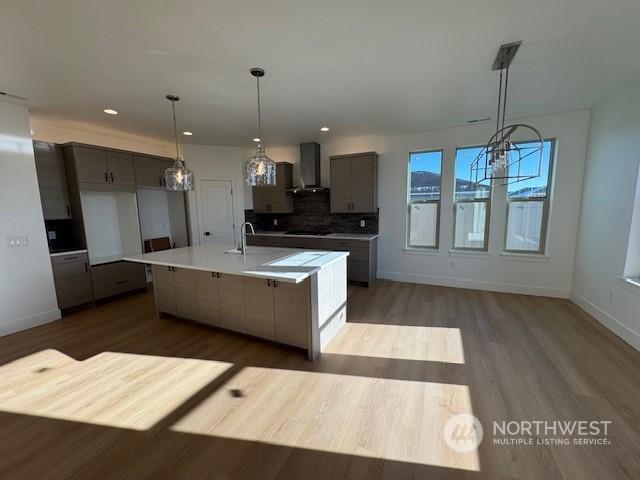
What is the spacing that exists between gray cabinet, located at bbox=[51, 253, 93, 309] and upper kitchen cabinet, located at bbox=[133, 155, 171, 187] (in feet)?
4.83

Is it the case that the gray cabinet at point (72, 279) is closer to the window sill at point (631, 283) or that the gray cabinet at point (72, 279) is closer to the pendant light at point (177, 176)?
the pendant light at point (177, 176)

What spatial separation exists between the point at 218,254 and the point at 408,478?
9.29ft

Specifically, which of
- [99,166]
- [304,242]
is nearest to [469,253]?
[304,242]

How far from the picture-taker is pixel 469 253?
451cm

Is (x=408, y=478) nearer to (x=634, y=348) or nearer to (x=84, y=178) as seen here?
(x=634, y=348)

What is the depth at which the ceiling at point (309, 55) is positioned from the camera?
5.74ft

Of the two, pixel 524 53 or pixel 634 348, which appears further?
pixel 634 348

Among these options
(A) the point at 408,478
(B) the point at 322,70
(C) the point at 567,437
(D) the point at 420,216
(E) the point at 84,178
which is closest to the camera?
(A) the point at 408,478

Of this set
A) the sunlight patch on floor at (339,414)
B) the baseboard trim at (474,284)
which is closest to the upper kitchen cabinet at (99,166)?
the sunlight patch on floor at (339,414)

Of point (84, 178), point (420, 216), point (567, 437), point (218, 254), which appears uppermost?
point (84, 178)

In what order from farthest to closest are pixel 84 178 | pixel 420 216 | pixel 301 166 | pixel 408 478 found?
pixel 301 166
pixel 420 216
pixel 84 178
pixel 408 478

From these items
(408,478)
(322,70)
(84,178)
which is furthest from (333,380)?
(84,178)

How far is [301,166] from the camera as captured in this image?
5395 millimetres

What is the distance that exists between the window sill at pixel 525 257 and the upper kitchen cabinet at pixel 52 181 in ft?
22.3
